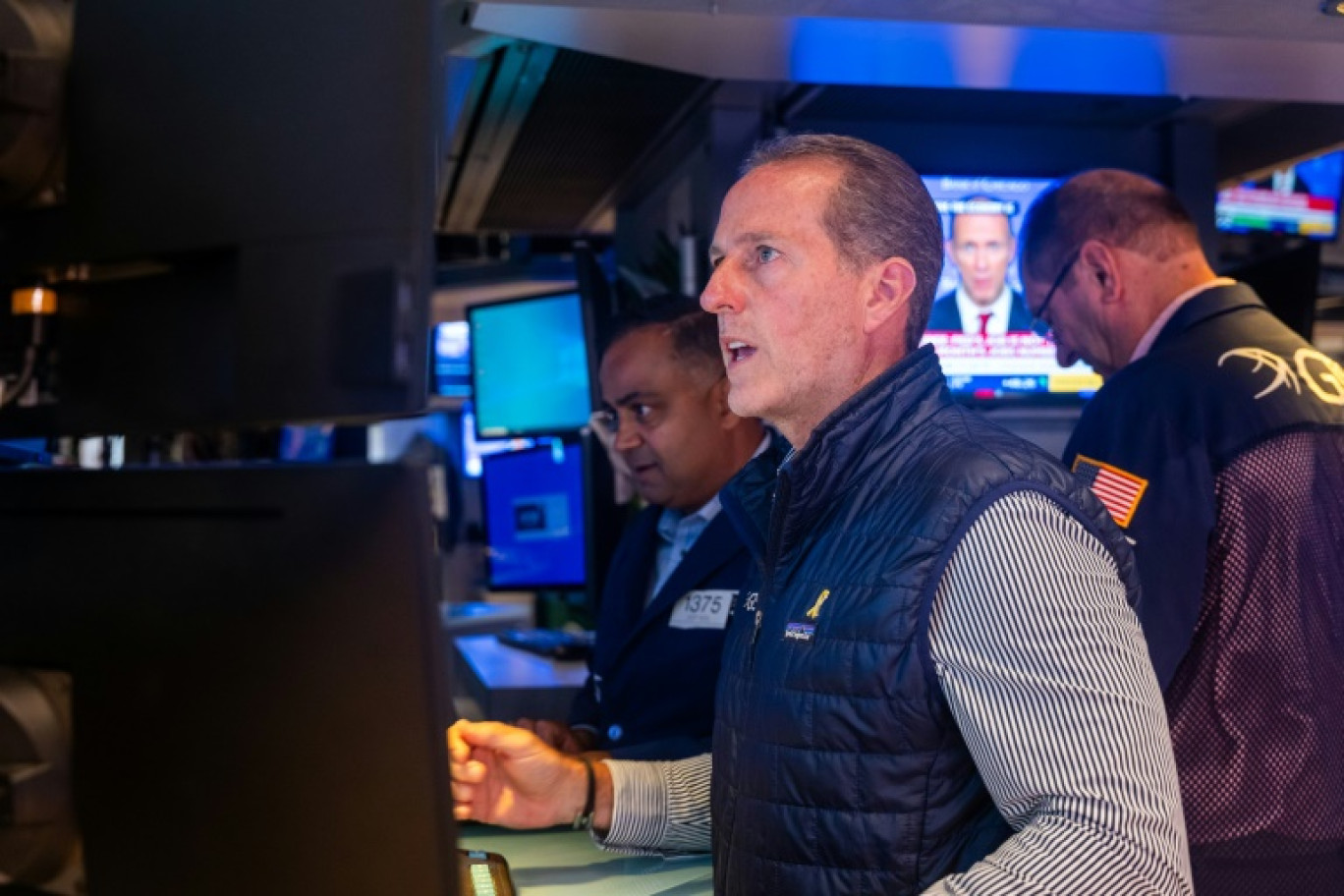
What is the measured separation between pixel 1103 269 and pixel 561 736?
1363 millimetres

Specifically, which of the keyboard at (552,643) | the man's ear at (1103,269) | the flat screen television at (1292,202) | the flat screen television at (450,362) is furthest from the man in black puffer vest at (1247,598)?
the flat screen television at (450,362)

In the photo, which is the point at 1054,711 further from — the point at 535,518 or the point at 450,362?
the point at 450,362

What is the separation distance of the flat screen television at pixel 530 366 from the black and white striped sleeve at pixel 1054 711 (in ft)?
8.94

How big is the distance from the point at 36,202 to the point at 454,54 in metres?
1.84

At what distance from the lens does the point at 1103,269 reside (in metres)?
2.64

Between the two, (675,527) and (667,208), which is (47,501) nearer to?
(675,527)

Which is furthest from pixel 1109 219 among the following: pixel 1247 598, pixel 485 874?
pixel 485 874

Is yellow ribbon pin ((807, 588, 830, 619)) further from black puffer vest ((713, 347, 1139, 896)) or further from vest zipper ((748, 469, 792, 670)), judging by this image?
vest zipper ((748, 469, 792, 670))

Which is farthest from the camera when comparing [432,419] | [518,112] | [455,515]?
[432,419]

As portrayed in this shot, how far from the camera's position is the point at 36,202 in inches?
35.5

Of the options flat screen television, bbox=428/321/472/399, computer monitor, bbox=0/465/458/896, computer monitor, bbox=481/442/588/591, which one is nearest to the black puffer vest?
computer monitor, bbox=0/465/458/896

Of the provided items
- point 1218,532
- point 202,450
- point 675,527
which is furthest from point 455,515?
point 1218,532

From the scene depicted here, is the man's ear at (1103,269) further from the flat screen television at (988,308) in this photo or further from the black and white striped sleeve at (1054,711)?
the black and white striped sleeve at (1054,711)

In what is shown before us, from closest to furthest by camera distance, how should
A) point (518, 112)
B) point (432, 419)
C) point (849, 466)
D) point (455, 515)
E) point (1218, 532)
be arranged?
point (849, 466)
point (1218, 532)
point (518, 112)
point (455, 515)
point (432, 419)
